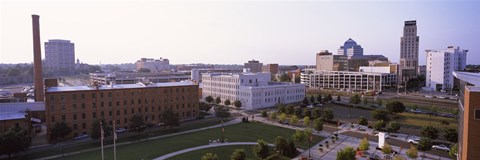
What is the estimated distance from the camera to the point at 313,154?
46.9m

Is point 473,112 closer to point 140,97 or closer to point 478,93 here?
point 478,93

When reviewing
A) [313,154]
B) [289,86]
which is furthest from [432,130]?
[289,86]

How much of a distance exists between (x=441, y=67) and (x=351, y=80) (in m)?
36.8

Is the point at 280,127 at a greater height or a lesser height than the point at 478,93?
lesser

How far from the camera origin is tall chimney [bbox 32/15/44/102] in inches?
2889

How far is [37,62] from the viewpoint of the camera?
76625 mm

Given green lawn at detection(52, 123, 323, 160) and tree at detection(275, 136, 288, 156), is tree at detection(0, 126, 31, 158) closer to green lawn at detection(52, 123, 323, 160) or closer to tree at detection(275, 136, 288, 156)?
green lawn at detection(52, 123, 323, 160)

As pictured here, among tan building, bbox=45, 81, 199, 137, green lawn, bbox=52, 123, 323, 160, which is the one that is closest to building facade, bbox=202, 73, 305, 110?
tan building, bbox=45, 81, 199, 137

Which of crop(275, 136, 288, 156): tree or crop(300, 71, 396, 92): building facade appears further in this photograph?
crop(300, 71, 396, 92): building facade

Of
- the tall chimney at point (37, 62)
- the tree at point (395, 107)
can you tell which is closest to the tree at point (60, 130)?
the tall chimney at point (37, 62)

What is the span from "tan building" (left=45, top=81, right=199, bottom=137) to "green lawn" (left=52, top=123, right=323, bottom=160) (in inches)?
570

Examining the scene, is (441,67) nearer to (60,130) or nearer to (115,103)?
(115,103)

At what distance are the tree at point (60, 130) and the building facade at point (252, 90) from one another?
47.1 m

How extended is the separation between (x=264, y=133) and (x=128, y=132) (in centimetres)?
2567
